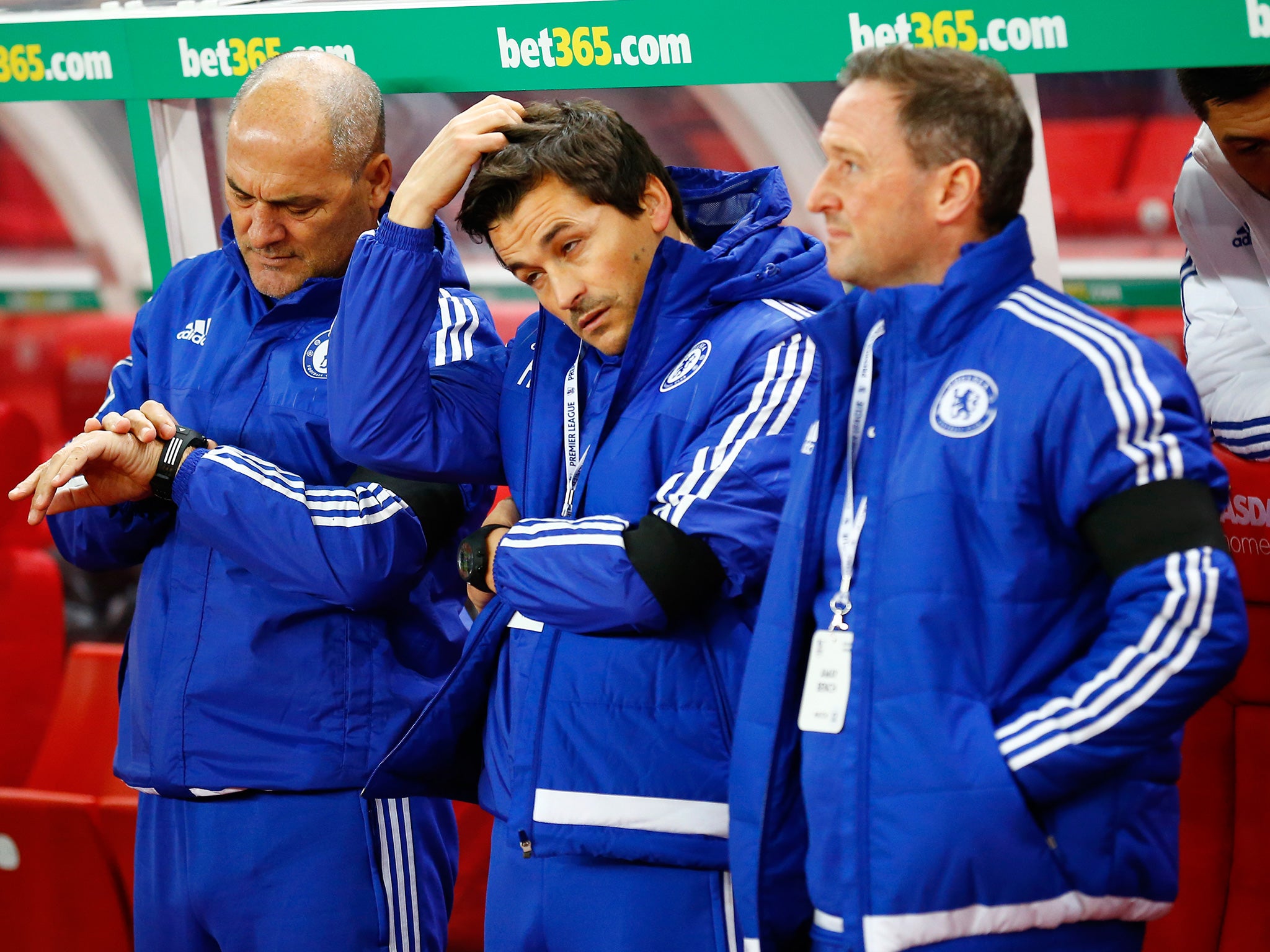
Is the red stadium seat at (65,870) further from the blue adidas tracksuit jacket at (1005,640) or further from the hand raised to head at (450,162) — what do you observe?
the blue adidas tracksuit jacket at (1005,640)

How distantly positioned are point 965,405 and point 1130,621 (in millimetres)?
293

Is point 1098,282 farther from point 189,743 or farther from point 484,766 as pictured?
point 189,743

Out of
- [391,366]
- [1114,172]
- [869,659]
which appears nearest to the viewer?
[869,659]

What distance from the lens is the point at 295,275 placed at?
254 centimetres

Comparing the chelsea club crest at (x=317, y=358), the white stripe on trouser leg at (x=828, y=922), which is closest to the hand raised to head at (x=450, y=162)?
the chelsea club crest at (x=317, y=358)

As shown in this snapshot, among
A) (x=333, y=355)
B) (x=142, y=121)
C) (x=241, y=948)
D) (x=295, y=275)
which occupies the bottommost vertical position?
(x=241, y=948)

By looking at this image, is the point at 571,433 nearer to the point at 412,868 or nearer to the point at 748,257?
the point at 748,257

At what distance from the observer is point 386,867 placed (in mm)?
2492

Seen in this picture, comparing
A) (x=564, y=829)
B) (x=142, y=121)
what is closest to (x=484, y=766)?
(x=564, y=829)

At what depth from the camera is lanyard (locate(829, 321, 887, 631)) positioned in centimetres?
164

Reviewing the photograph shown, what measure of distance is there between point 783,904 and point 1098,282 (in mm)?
1483

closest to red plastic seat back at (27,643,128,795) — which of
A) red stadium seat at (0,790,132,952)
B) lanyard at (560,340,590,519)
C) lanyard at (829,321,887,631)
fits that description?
red stadium seat at (0,790,132,952)

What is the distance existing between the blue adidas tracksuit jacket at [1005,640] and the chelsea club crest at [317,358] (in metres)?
1.14

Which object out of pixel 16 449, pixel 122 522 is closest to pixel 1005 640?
pixel 122 522
